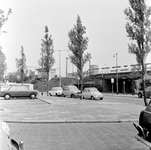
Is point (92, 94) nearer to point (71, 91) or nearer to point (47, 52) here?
point (71, 91)

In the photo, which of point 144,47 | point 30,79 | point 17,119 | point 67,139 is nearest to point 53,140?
point 67,139

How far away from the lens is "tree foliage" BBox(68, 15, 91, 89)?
29672mm

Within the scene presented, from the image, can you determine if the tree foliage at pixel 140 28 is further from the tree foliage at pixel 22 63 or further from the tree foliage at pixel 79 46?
the tree foliage at pixel 22 63

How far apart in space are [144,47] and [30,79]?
81.5 metres

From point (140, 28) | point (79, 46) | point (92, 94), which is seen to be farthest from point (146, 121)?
point (79, 46)

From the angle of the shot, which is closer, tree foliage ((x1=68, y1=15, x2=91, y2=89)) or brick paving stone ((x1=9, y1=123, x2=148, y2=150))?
brick paving stone ((x1=9, y1=123, x2=148, y2=150))

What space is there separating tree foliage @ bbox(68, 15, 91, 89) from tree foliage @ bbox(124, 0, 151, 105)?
11.6 meters

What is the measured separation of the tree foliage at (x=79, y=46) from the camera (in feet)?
97.3

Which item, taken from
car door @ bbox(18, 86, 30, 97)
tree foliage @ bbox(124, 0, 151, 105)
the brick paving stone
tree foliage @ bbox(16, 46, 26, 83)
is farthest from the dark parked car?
Answer: tree foliage @ bbox(16, 46, 26, 83)

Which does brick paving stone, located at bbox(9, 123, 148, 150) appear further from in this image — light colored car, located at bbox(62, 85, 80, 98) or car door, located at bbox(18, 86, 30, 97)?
light colored car, located at bbox(62, 85, 80, 98)

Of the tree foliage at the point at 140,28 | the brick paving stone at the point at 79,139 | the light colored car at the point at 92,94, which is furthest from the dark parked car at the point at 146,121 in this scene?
the light colored car at the point at 92,94

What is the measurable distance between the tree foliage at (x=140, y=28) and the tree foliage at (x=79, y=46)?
11.6m

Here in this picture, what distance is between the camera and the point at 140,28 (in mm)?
18031

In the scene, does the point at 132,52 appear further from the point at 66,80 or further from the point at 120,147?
the point at 66,80
